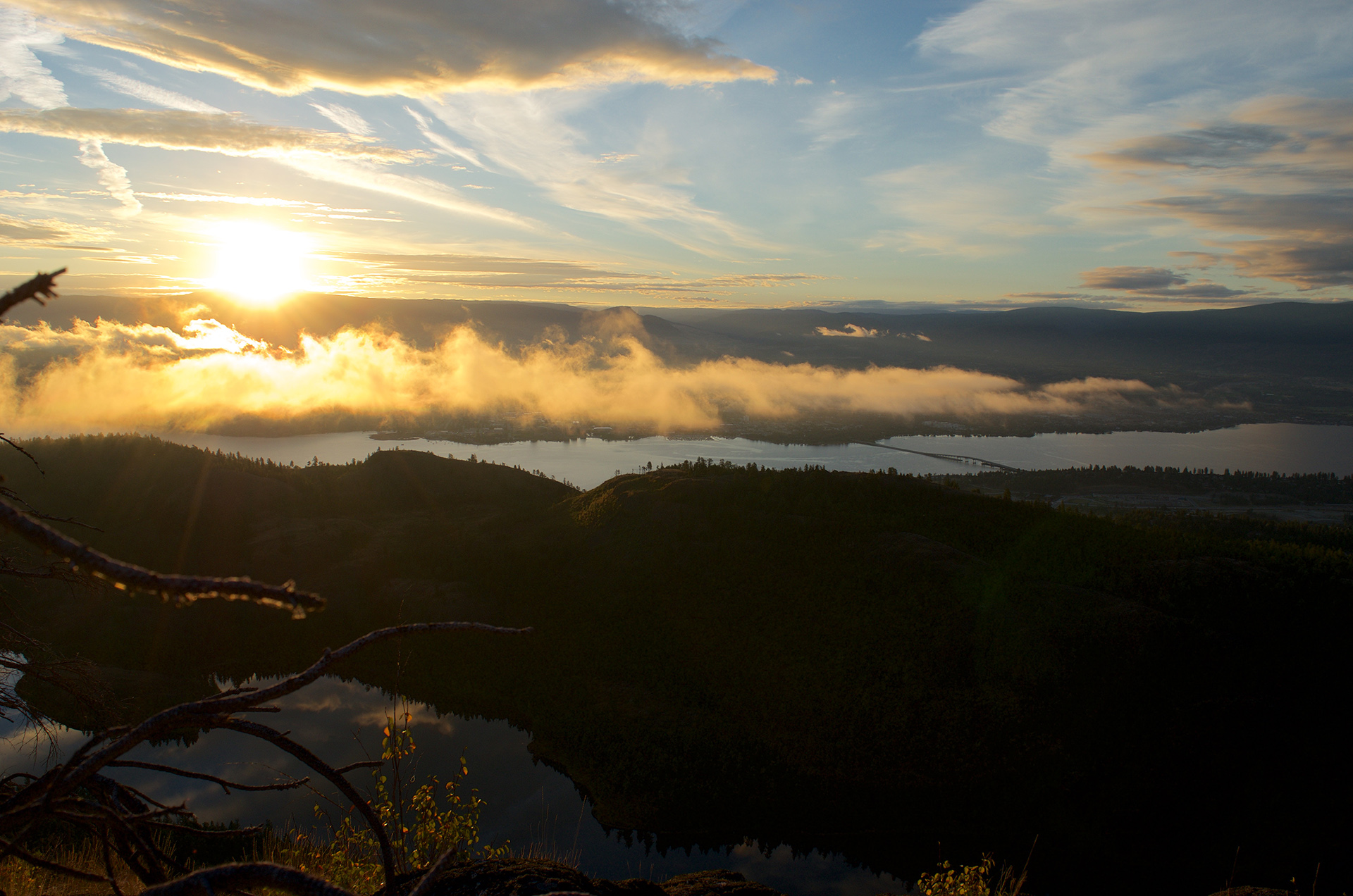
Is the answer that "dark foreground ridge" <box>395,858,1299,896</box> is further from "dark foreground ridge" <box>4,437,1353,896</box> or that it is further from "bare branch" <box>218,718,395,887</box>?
"dark foreground ridge" <box>4,437,1353,896</box>

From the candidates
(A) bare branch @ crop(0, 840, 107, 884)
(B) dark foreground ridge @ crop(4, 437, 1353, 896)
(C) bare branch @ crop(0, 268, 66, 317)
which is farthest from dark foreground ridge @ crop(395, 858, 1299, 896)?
(B) dark foreground ridge @ crop(4, 437, 1353, 896)

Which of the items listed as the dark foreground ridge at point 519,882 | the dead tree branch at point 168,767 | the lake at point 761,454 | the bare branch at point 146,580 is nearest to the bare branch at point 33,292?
the bare branch at point 146,580

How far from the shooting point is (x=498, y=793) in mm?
30203

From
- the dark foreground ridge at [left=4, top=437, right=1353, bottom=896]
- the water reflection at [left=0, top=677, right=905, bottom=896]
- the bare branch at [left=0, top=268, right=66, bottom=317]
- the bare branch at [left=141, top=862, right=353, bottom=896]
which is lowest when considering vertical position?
the water reflection at [left=0, top=677, right=905, bottom=896]

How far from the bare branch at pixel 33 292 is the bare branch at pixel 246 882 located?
2.10m

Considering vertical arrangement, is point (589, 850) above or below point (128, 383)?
below

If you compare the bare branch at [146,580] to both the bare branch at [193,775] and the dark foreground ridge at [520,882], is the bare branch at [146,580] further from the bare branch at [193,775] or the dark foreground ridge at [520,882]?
the dark foreground ridge at [520,882]

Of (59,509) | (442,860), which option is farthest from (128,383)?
(442,860)

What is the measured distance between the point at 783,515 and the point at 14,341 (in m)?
233

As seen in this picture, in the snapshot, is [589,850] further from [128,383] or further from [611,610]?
[128,383]

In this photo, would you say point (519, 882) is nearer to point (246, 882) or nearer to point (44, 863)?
point (44, 863)

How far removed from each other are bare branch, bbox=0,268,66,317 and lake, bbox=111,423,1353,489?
438ft

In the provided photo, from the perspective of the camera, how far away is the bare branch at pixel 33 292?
2.43 meters

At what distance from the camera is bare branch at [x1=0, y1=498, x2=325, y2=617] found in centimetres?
209
